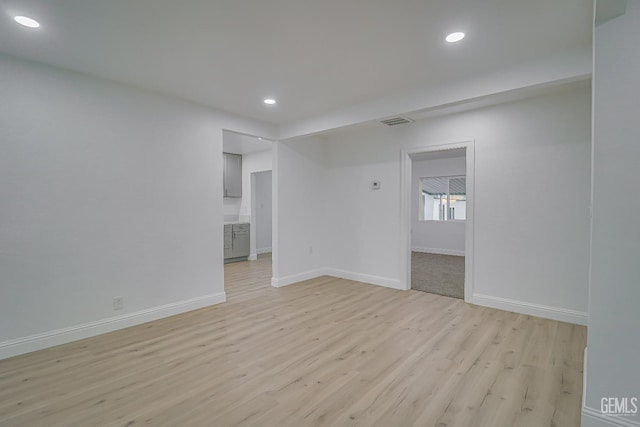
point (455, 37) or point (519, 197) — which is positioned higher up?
point (455, 37)

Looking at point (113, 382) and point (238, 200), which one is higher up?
point (238, 200)

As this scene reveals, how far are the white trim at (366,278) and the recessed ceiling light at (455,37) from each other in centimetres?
345

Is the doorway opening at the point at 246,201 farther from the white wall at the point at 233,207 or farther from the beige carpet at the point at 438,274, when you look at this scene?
the beige carpet at the point at 438,274

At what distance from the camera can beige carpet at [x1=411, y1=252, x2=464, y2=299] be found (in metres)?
4.81

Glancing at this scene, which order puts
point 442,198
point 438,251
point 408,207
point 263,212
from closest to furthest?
1. point 408,207
2. point 438,251
3. point 263,212
4. point 442,198

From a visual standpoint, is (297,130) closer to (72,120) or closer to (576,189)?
(72,120)

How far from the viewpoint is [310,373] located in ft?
7.95

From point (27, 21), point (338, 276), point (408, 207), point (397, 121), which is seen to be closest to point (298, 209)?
point (338, 276)

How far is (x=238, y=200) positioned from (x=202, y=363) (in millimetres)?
5842

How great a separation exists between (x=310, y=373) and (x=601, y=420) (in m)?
1.81

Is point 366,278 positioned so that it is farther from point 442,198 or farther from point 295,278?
point 442,198

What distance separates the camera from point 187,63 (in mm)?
2795

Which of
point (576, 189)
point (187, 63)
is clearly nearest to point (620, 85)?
point (576, 189)

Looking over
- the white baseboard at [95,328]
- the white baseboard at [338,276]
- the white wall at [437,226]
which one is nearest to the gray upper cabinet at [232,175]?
the white baseboard at [338,276]
